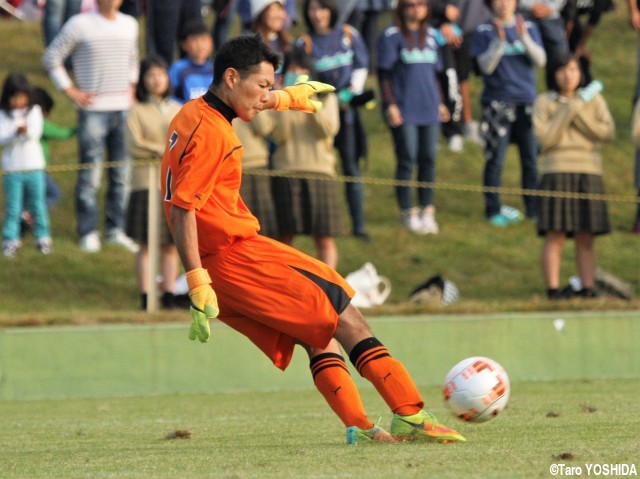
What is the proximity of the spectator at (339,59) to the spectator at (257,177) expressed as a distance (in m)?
1.32

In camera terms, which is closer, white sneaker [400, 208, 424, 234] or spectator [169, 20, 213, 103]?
spectator [169, 20, 213, 103]

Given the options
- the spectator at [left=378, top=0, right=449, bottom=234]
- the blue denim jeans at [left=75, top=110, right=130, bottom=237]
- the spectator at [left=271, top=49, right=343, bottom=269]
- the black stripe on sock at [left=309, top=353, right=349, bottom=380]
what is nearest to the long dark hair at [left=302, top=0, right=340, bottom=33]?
the spectator at [left=378, top=0, right=449, bottom=234]

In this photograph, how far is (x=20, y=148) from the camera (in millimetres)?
13812

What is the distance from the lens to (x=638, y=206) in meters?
16.2

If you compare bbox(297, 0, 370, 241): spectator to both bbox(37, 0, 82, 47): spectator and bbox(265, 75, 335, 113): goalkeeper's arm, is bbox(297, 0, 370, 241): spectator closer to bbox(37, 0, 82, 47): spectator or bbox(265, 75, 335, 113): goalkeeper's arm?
bbox(37, 0, 82, 47): spectator

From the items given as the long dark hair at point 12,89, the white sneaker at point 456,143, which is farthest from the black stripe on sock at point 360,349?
the white sneaker at point 456,143

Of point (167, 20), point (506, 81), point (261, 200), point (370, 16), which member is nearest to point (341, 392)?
point (261, 200)

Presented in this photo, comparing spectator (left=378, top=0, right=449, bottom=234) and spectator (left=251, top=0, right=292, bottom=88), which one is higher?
spectator (left=251, top=0, right=292, bottom=88)

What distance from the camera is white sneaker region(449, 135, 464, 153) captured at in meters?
18.3

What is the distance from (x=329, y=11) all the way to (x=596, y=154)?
120 inches

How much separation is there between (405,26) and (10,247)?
183 inches

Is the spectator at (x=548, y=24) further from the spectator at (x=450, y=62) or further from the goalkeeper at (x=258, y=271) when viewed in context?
the goalkeeper at (x=258, y=271)

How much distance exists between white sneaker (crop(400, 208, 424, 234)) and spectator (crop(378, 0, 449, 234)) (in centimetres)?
41

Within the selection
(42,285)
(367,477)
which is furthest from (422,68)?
(367,477)
